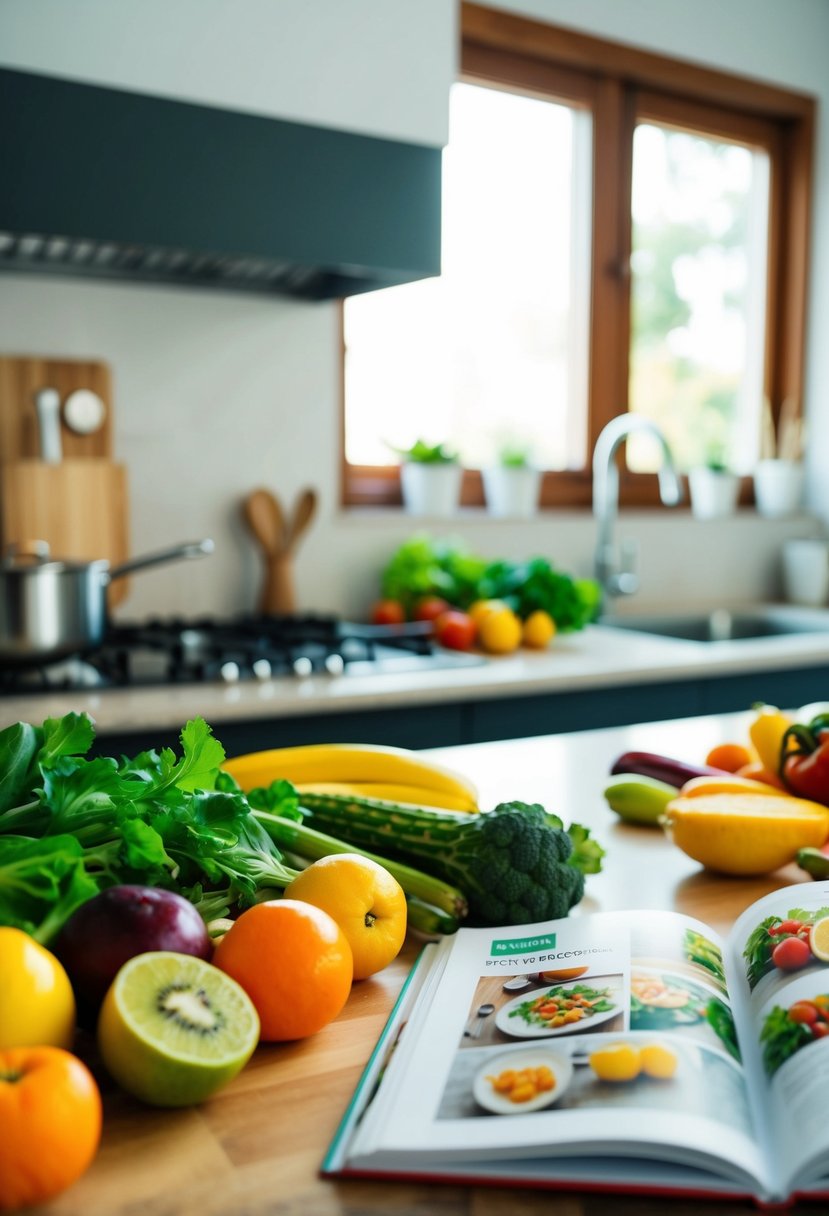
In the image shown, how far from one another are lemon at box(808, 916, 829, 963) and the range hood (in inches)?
59.5

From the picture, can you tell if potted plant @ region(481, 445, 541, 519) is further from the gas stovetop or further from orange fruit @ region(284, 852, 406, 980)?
orange fruit @ region(284, 852, 406, 980)

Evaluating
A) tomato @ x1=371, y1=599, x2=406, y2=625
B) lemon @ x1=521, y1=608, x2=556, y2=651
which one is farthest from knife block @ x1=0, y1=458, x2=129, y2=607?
lemon @ x1=521, y1=608, x2=556, y2=651

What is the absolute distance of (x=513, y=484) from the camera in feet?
9.71

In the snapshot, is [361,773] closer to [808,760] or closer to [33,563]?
[808,760]

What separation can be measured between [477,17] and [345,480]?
1248mm

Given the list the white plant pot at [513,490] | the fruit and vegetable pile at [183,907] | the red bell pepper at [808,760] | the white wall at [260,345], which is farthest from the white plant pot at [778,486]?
the fruit and vegetable pile at [183,907]

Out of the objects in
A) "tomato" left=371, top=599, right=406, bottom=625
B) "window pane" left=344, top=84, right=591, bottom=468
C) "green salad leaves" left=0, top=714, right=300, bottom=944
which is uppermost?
"window pane" left=344, top=84, right=591, bottom=468

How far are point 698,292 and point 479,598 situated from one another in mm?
1608

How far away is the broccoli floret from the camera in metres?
0.83

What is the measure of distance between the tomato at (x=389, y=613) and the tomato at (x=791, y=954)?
1.83m

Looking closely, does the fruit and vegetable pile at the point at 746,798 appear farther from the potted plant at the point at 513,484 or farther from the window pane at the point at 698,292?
the window pane at the point at 698,292

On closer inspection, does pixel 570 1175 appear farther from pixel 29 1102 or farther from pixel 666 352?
pixel 666 352

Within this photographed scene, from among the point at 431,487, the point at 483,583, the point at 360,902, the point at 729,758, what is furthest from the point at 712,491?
the point at 360,902

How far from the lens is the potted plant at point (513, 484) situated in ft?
9.69
